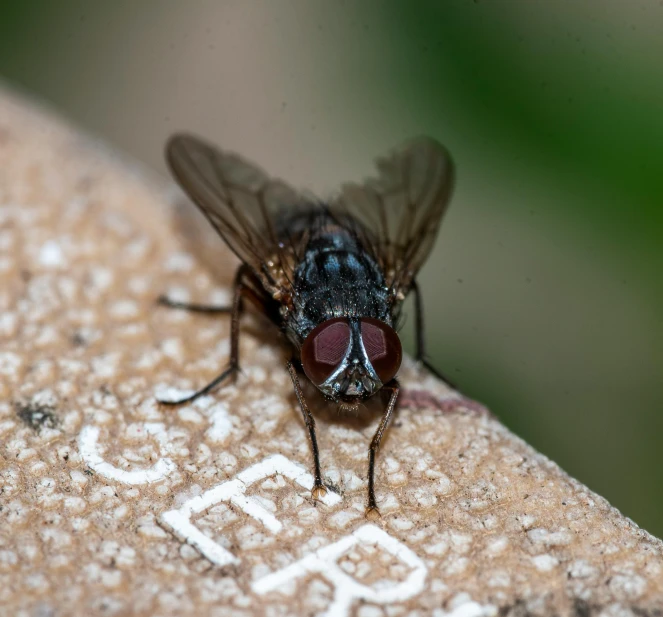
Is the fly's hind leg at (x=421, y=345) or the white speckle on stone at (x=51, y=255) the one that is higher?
the fly's hind leg at (x=421, y=345)

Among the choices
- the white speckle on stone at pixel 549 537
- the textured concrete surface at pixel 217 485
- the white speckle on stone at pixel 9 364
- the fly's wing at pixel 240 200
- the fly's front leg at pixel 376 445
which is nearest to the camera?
the textured concrete surface at pixel 217 485

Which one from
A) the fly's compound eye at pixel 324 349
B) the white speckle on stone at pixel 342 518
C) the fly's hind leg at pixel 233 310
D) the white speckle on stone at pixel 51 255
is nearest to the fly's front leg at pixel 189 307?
the fly's hind leg at pixel 233 310

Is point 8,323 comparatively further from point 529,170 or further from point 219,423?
point 529,170

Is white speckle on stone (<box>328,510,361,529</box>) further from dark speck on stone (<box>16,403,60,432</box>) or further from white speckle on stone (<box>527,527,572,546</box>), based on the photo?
dark speck on stone (<box>16,403,60,432</box>)

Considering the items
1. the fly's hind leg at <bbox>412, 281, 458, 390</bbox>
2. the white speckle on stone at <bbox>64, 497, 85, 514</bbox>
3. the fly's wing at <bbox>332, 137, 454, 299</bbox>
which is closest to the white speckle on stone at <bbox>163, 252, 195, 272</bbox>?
the fly's wing at <bbox>332, 137, 454, 299</bbox>

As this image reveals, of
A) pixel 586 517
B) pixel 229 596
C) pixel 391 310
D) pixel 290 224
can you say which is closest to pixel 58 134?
pixel 290 224

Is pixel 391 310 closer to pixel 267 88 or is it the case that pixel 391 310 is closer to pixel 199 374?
pixel 199 374

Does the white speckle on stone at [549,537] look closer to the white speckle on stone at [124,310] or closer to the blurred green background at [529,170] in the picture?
the blurred green background at [529,170]
